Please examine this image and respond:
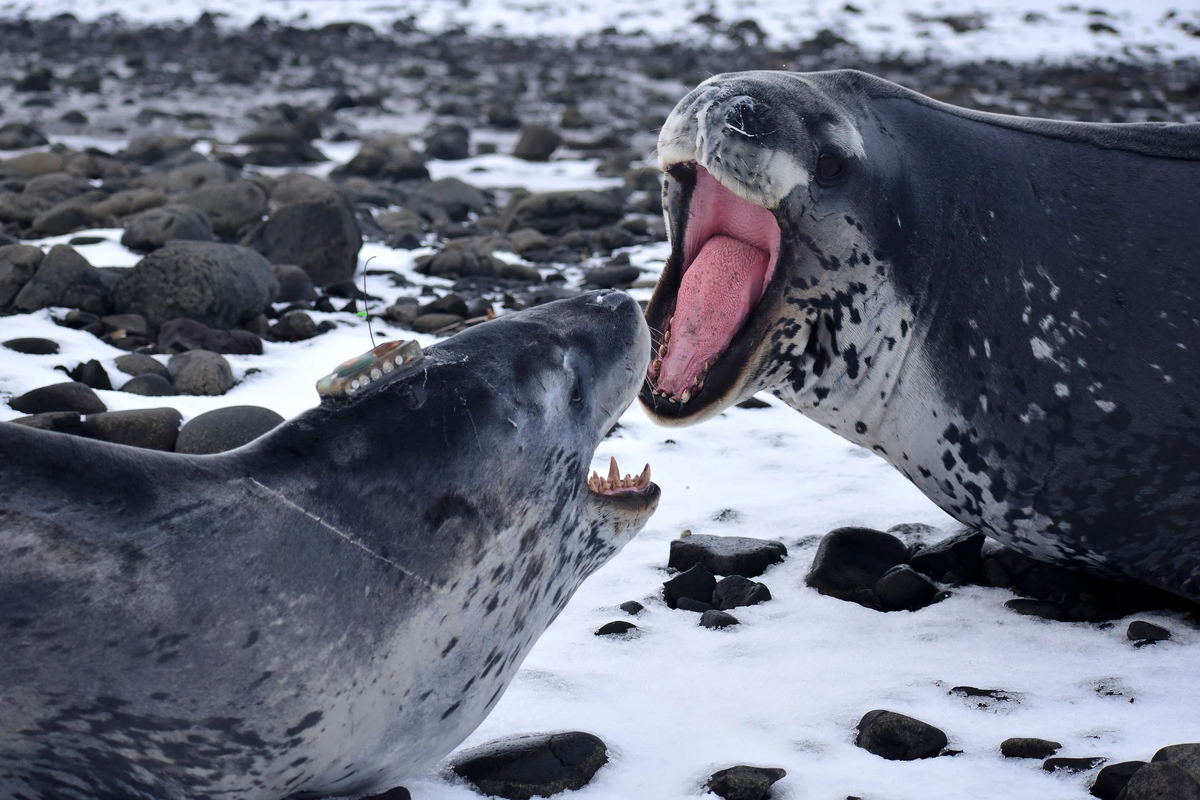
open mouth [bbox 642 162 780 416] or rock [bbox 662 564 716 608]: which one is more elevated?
open mouth [bbox 642 162 780 416]

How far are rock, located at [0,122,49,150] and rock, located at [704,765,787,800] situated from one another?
8.89 metres

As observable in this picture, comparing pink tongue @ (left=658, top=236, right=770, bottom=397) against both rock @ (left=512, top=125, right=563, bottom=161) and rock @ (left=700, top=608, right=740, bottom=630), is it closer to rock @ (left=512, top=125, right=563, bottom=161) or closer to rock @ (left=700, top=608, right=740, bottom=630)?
rock @ (left=700, top=608, right=740, bottom=630)

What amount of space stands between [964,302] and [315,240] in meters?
3.74

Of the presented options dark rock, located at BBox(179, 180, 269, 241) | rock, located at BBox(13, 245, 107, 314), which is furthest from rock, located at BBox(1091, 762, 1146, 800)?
dark rock, located at BBox(179, 180, 269, 241)

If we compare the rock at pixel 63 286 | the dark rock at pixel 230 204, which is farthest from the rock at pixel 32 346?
the dark rock at pixel 230 204

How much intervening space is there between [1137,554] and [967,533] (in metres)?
0.57

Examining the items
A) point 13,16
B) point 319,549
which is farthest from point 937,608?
point 13,16

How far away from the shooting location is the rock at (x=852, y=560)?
3.25 meters

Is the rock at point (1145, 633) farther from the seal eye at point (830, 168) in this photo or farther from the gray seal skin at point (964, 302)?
the seal eye at point (830, 168)

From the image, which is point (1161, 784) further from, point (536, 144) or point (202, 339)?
point (536, 144)

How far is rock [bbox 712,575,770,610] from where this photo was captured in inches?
125

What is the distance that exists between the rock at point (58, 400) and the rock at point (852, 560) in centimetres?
239

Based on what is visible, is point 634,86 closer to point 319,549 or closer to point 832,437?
point 832,437

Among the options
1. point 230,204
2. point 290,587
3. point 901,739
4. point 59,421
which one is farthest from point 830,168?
point 230,204
